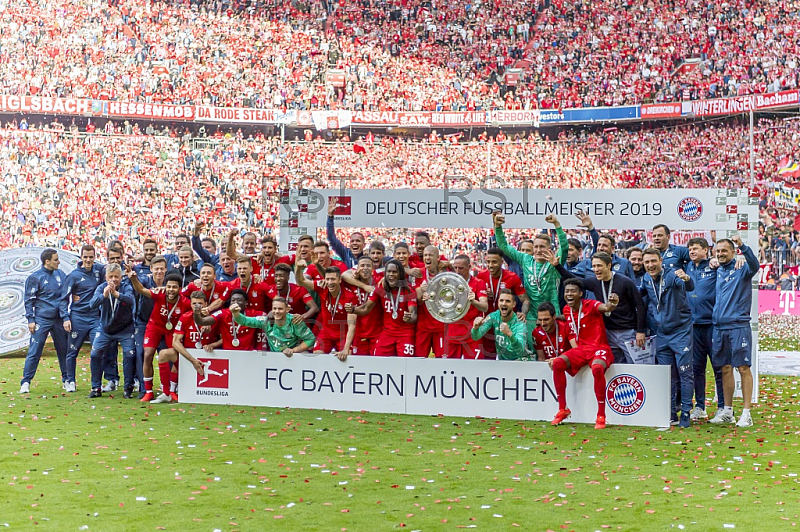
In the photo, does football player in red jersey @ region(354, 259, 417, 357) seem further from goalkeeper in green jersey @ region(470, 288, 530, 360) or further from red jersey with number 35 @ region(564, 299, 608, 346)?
red jersey with number 35 @ region(564, 299, 608, 346)

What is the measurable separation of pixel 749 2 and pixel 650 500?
33.5m

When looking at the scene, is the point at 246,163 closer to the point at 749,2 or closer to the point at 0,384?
the point at 749,2

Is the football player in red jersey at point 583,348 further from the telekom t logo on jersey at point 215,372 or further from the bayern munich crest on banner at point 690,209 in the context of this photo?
the telekom t logo on jersey at point 215,372

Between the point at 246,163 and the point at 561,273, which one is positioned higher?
the point at 246,163

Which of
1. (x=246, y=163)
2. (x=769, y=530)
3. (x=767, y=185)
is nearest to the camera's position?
(x=769, y=530)

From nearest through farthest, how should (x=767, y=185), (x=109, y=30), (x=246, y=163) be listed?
(x=767, y=185) < (x=246, y=163) < (x=109, y=30)

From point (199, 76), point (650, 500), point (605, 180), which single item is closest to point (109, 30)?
point (199, 76)

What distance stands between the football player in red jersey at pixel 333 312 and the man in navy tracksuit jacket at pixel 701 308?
11.7 feet

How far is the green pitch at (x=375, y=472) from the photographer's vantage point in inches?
223

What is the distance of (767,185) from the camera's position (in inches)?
1114

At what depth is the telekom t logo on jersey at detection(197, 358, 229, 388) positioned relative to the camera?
33.8 ft

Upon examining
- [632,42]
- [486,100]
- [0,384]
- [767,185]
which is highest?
[632,42]

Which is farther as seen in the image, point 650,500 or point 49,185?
point 49,185

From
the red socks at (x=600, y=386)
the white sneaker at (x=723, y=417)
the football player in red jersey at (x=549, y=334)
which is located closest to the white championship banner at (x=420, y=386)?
the red socks at (x=600, y=386)
